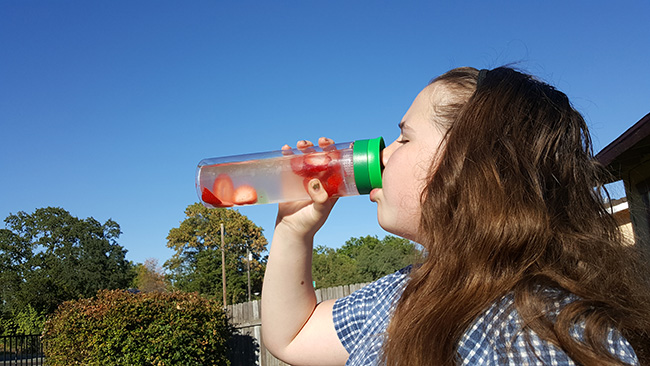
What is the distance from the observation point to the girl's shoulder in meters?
0.83

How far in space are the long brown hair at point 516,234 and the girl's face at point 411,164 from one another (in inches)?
2.8

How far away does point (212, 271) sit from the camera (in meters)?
43.6

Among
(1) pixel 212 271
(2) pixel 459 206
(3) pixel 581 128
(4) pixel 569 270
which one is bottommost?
(4) pixel 569 270

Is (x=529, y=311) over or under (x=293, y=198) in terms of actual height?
under

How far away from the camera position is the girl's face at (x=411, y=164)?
4.15 feet

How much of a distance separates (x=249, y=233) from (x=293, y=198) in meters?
44.0

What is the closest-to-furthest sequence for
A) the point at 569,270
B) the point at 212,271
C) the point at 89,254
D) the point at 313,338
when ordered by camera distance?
the point at 569,270
the point at 313,338
the point at 89,254
the point at 212,271

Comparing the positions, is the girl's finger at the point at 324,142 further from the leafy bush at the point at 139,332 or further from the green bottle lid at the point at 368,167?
the leafy bush at the point at 139,332

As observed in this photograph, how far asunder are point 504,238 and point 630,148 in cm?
463

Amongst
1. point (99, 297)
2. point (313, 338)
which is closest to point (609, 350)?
point (313, 338)

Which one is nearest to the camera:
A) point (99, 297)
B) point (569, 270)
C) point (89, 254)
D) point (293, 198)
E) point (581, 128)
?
point (569, 270)

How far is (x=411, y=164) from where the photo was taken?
50.6 inches

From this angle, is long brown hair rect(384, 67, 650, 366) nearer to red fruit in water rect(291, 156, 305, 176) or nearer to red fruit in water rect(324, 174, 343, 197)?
red fruit in water rect(324, 174, 343, 197)

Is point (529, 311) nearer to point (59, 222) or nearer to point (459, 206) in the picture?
point (459, 206)
